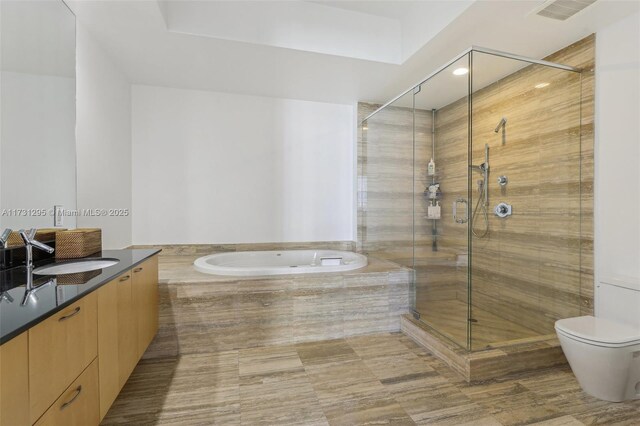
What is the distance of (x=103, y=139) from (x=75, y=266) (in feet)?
4.31

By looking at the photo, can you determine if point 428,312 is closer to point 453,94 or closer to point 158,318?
point 453,94

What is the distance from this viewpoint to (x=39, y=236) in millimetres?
1794

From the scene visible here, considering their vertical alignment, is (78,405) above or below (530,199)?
below

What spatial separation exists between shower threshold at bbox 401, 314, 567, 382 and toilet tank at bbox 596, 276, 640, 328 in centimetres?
39

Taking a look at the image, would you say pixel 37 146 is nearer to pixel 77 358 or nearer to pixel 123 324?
pixel 123 324

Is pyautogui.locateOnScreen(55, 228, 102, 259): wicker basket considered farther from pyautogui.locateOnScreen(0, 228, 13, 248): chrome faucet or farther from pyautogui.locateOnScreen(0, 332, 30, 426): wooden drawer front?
pyautogui.locateOnScreen(0, 332, 30, 426): wooden drawer front

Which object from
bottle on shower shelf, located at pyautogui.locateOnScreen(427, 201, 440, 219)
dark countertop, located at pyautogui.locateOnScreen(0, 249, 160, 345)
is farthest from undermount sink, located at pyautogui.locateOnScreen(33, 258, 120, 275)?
bottle on shower shelf, located at pyautogui.locateOnScreen(427, 201, 440, 219)

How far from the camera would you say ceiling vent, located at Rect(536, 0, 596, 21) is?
5.96 feet

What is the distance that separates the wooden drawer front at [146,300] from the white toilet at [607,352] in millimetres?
2530

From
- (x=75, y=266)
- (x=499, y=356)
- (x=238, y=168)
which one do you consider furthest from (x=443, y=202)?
(x=75, y=266)

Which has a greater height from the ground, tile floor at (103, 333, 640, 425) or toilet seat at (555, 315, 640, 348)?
toilet seat at (555, 315, 640, 348)

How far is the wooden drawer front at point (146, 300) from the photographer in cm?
180

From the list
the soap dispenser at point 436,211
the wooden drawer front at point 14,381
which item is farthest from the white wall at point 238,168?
the wooden drawer front at point 14,381

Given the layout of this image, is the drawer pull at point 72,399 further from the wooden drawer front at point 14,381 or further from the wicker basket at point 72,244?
the wicker basket at point 72,244
